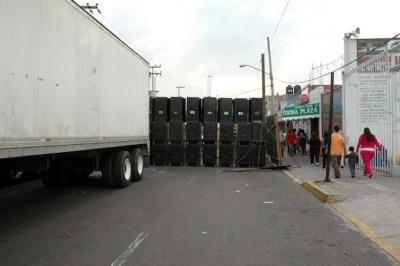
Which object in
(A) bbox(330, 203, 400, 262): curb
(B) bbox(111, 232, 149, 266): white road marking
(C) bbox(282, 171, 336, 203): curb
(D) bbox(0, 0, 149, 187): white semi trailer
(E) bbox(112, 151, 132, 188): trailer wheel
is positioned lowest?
(B) bbox(111, 232, 149, 266): white road marking

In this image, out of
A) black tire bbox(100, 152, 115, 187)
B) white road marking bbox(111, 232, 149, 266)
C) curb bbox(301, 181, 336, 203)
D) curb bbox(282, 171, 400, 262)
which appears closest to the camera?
white road marking bbox(111, 232, 149, 266)

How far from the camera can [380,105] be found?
1766cm

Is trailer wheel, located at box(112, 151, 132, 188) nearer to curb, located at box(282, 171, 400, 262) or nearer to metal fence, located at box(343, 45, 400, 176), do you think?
curb, located at box(282, 171, 400, 262)

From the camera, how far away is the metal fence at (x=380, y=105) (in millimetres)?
15984

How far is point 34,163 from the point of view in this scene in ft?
28.3

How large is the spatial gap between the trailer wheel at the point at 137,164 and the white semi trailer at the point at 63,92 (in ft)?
1.07

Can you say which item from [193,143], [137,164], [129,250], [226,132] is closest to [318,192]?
[137,164]

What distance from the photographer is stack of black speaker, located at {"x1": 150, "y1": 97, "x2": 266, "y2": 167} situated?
76.1ft

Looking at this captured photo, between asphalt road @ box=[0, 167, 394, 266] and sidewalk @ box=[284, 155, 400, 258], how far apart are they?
18.7 inches

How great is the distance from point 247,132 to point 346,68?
5440 mm

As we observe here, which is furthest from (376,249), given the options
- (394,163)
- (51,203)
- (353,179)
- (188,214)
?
(394,163)

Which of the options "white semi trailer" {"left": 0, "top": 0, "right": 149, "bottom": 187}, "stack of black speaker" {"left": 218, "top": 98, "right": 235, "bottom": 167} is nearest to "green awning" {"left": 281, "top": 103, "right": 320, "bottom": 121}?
"stack of black speaker" {"left": 218, "top": 98, "right": 235, "bottom": 167}

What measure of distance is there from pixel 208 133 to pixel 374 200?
1320cm

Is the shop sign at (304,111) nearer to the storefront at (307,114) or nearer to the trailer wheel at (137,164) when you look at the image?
the storefront at (307,114)
